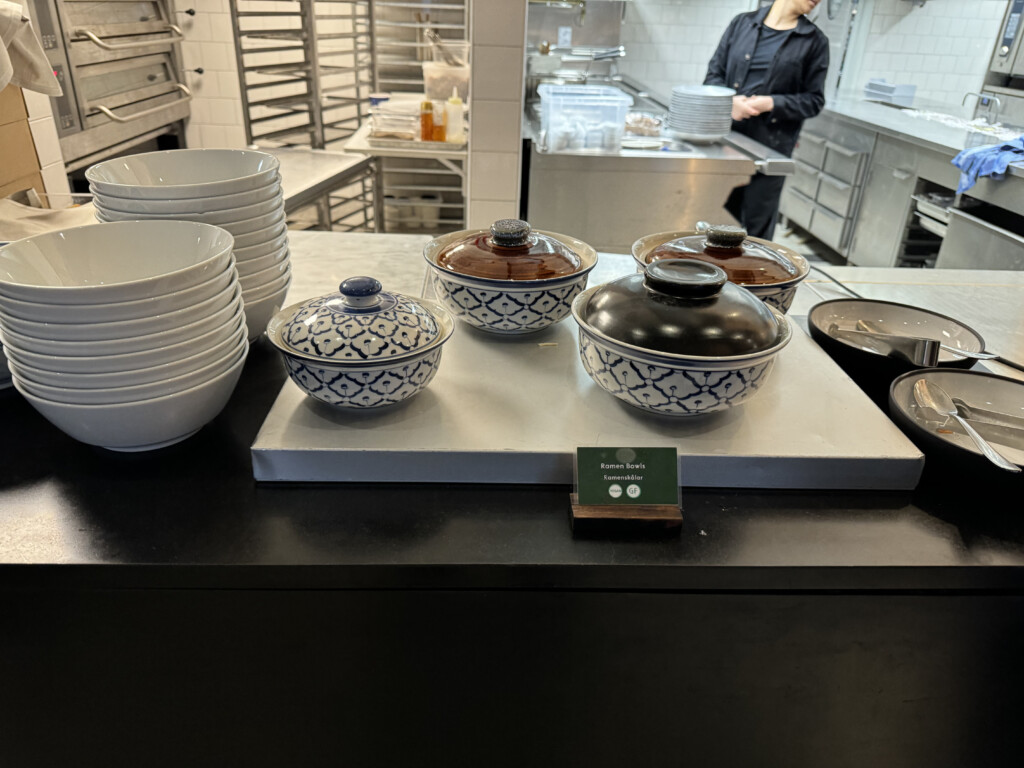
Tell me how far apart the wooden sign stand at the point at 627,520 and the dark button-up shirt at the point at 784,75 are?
2936mm

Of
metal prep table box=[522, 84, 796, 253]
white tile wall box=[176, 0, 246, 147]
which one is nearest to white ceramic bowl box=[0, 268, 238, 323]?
metal prep table box=[522, 84, 796, 253]

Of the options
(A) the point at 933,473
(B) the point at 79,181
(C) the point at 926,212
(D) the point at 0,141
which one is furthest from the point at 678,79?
(A) the point at 933,473

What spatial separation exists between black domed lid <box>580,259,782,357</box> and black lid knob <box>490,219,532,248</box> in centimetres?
18

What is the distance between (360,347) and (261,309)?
29cm

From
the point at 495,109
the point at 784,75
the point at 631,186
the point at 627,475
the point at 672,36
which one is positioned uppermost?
the point at 672,36

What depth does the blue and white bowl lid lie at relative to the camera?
2.46 ft

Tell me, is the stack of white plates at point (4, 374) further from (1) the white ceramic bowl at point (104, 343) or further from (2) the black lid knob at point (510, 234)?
(2) the black lid knob at point (510, 234)

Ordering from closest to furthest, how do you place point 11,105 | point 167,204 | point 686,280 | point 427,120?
point 686,280
point 167,204
point 11,105
point 427,120

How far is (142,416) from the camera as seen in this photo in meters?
0.74

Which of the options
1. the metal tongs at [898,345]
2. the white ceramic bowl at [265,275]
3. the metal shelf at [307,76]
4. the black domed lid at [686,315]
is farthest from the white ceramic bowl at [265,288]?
the metal shelf at [307,76]

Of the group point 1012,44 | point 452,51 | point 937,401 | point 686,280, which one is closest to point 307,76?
point 452,51

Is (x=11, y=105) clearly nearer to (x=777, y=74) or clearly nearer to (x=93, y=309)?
(x=93, y=309)

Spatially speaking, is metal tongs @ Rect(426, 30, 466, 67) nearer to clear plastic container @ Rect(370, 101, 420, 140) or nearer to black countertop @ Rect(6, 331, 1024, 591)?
clear plastic container @ Rect(370, 101, 420, 140)

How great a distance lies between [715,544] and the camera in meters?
0.73
